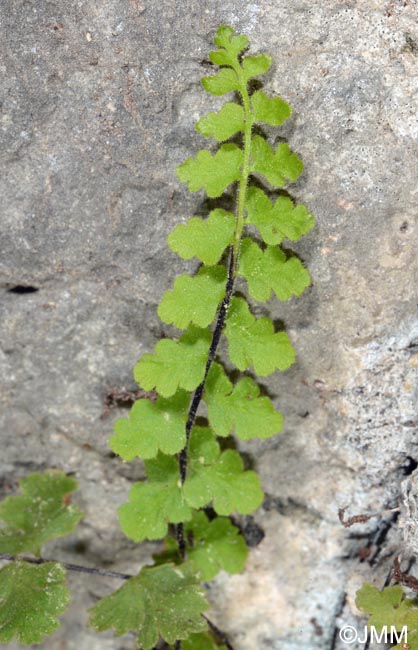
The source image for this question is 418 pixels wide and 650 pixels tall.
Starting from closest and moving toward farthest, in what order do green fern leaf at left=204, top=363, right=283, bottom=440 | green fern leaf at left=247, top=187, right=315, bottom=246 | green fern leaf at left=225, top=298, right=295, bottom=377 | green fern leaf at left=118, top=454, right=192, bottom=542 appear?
green fern leaf at left=247, top=187, right=315, bottom=246, green fern leaf at left=225, top=298, right=295, bottom=377, green fern leaf at left=204, top=363, right=283, bottom=440, green fern leaf at left=118, top=454, right=192, bottom=542

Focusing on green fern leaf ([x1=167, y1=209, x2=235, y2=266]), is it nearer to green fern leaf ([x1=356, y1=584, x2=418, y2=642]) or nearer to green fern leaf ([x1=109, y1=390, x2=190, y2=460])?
green fern leaf ([x1=109, y1=390, x2=190, y2=460])

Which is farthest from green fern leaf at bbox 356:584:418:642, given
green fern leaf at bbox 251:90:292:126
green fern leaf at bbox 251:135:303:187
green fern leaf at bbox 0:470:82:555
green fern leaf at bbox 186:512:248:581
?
green fern leaf at bbox 251:90:292:126

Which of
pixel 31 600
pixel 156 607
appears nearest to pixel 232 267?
pixel 156 607

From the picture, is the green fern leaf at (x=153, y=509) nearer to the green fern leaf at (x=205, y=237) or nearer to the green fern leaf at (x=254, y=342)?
the green fern leaf at (x=254, y=342)

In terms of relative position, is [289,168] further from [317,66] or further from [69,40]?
[69,40]

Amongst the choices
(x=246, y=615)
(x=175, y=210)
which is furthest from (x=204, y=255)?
(x=246, y=615)

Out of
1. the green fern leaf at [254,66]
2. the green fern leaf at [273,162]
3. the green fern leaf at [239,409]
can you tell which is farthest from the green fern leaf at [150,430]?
→ the green fern leaf at [254,66]
